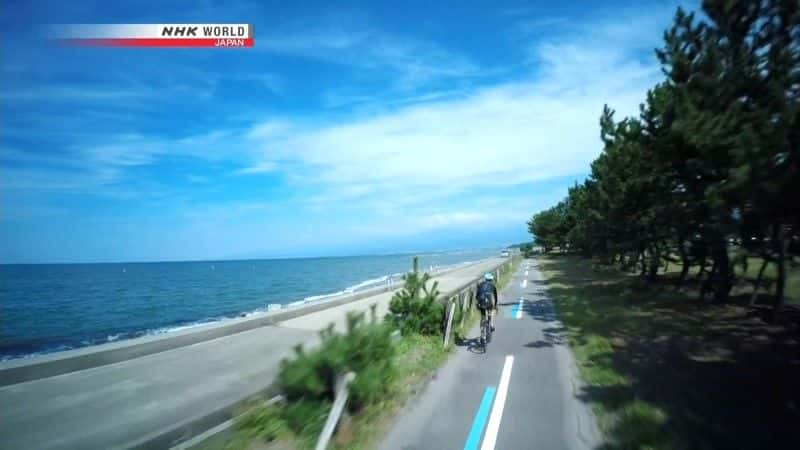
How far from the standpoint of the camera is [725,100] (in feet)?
27.9

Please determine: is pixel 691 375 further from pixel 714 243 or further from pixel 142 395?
pixel 142 395

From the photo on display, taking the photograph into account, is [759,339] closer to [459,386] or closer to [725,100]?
[725,100]

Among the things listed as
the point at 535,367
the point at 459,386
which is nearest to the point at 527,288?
the point at 535,367

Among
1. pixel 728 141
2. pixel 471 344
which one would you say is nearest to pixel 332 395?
pixel 471 344

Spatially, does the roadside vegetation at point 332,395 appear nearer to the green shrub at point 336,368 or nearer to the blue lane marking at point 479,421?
the green shrub at point 336,368

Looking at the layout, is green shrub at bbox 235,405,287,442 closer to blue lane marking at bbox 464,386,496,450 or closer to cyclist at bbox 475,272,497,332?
blue lane marking at bbox 464,386,496,450

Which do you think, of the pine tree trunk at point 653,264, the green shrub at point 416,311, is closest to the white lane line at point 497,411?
the green shrub at point 416,311

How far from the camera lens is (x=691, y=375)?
707 centimetres

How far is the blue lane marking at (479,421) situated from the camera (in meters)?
4.75

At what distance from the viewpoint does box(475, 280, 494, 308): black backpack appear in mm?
9484

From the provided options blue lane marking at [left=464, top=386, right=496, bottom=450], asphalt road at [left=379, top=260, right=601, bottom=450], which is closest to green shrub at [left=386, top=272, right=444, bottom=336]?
asphalt road at [left=379, top=260, right=601, bottom=450]

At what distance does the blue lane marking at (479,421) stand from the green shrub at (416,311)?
3.28m

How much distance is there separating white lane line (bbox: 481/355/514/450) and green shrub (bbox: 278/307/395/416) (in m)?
1.63

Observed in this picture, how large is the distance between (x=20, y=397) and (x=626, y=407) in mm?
10016
